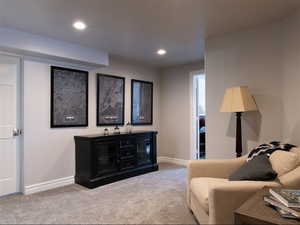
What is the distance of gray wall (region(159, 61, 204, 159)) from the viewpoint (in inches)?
209

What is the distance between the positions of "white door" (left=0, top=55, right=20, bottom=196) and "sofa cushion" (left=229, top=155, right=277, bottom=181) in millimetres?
3070

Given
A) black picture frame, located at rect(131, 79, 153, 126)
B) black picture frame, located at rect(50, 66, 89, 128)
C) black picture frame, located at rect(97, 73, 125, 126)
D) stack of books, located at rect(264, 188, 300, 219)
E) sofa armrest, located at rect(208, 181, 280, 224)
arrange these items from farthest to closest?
1. black picture frame, located at rect(131, 79, 153, 126)
2. black picture frame, located at rect(97, 73, 125, 126)
3. black picture frame, located at rect(50, 66, 89, 128)
4. sofa armrest, located at rect(208, 181, 280, 224)
5. stack of books, located at rect(264, 188, 300, 219)

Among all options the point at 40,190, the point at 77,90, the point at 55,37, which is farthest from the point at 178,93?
the point at 40,190

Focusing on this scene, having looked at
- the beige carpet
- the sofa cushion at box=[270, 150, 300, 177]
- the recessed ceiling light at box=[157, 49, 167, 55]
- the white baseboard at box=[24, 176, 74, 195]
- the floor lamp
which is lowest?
the beige carpet

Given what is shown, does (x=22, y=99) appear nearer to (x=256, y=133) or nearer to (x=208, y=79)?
(x=208, y=79)

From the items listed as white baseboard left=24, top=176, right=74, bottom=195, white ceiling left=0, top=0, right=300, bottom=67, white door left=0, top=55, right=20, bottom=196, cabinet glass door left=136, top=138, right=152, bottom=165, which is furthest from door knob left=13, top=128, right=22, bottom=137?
cabinet glass door left=136, top=138, right=152, bottom=165

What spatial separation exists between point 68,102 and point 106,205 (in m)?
1.84

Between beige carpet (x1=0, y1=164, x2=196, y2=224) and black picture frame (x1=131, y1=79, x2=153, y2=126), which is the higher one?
black picture frame (x1=131, y1=79, x2=153, y2=126)

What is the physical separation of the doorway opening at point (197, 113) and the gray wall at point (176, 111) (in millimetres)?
100

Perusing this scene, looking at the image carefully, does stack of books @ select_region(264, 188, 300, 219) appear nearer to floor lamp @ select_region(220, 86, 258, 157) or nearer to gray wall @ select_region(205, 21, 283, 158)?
floor lamp @ select_region(220, 86, 258, 157)

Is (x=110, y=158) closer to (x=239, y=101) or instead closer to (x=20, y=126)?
(x=20, y=126)

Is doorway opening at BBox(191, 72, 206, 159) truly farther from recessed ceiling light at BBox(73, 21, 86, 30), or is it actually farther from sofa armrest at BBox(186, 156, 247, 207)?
recessed ceiling light at BBox(73, 21, 86, 30)

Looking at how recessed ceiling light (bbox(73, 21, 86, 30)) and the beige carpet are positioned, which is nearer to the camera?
the beige carpet

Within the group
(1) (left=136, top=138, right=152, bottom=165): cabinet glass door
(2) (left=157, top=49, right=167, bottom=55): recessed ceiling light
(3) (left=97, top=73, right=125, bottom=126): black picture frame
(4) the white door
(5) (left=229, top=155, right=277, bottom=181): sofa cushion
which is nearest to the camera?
(5) (left=229, top=155, right=277, bottom=181): sofa cushion
